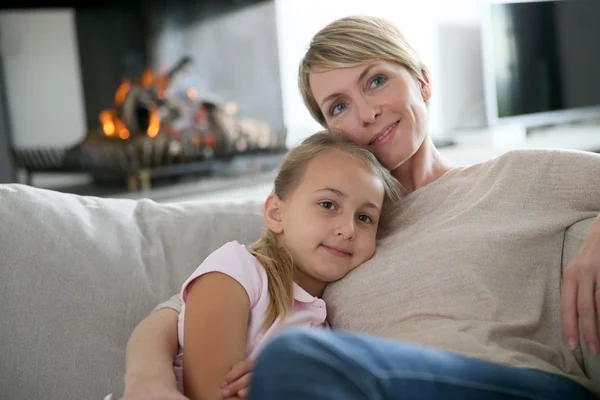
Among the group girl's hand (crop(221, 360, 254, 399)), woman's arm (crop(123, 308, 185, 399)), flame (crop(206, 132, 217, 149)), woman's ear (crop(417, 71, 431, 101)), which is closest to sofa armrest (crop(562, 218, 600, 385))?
woman's ear (crop(417, 71, 431, 101))

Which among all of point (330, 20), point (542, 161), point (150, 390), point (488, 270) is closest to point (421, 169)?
point (542, 161)

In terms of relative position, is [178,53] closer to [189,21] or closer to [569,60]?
[189,21]

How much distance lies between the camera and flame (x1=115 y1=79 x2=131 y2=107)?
11.5 ft

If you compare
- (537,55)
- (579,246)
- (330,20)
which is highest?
(330,20)

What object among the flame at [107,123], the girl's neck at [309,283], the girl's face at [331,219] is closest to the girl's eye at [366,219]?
the girl's face at [331,219]

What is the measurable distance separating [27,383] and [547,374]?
847 mm

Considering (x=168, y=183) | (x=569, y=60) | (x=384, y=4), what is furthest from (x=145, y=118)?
(x=569, y=60)

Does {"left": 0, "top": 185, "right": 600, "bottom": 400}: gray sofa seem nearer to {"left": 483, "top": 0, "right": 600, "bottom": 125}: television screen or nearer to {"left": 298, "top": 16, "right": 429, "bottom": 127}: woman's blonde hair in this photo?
{"left": 298, "top": 16, "right": 429, "bottom": 127}: woman's blonde hair

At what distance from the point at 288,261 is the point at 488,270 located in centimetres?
33

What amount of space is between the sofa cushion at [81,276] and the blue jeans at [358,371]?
63 cm

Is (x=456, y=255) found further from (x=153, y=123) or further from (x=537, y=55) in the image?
(x=537, y=55)

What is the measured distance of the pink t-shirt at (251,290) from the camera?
1.21 m

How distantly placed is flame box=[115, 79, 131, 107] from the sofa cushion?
2002mm

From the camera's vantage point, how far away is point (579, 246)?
126cm
